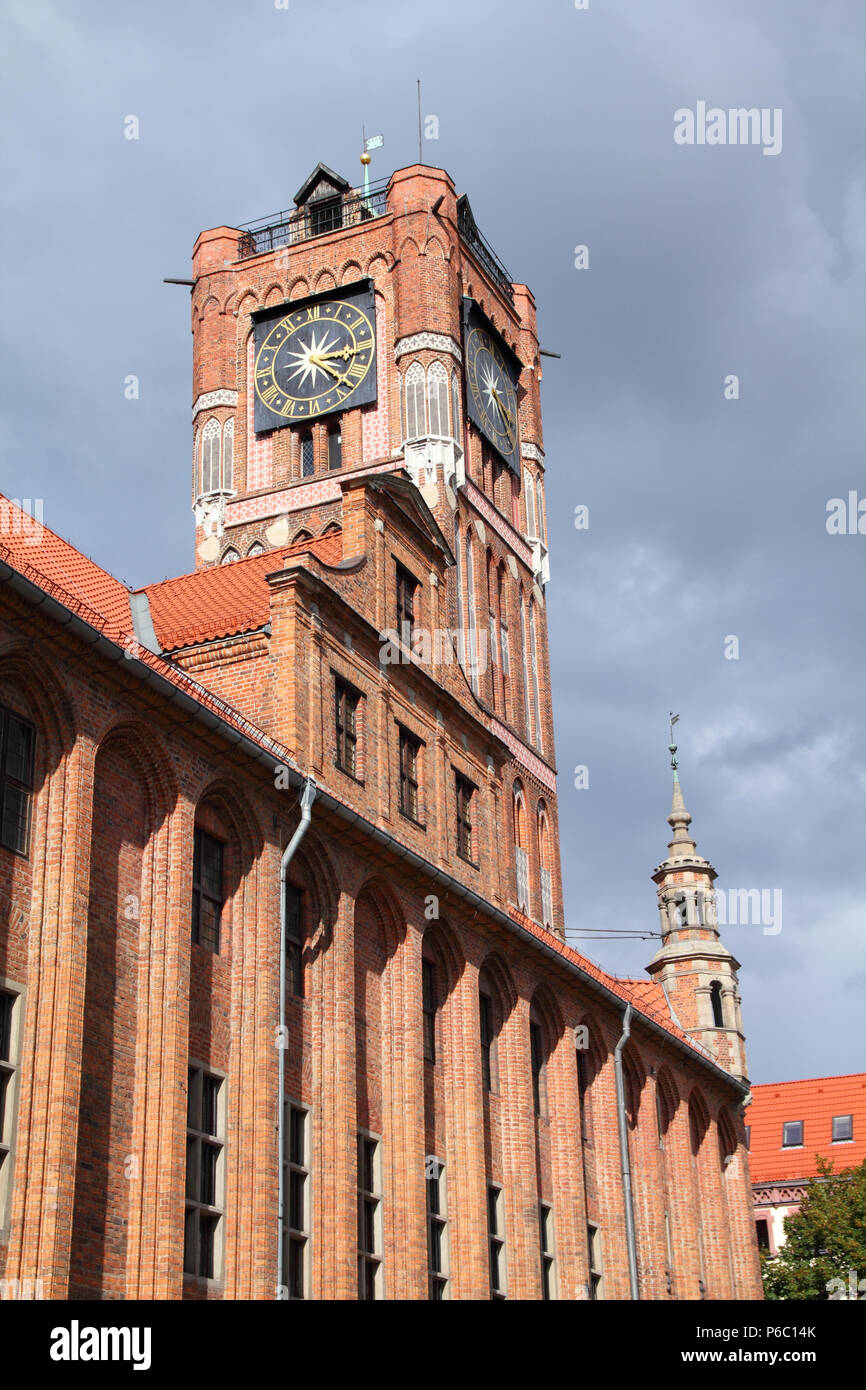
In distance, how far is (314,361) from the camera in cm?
5803

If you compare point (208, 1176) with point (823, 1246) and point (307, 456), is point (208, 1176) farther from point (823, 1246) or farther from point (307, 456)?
point (307, 456)

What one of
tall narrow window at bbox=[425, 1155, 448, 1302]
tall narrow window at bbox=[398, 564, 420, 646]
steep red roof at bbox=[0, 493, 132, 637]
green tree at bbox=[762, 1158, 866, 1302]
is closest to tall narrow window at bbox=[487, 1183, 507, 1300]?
tall narrow window at bbox=[425, 1155, 448, 1302]

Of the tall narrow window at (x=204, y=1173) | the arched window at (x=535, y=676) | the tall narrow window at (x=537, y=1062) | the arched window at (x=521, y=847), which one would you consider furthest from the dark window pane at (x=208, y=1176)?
the arched window at (x=535, y=676)

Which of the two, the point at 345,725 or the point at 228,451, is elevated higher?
the point at 228,451

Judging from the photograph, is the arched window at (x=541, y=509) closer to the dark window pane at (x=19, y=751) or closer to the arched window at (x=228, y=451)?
the arched window at (x=228, y=451)

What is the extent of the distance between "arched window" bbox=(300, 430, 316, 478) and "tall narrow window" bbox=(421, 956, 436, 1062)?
29.5m

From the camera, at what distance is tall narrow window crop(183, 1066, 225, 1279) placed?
826 inches

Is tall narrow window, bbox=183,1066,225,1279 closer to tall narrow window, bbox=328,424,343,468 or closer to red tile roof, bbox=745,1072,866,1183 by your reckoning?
tall narrow window, bbox=328,424,343,468

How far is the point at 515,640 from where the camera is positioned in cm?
5675

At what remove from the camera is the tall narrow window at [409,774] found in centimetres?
3025

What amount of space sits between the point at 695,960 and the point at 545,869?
5.50 meters

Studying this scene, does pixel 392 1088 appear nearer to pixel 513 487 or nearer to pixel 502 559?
pixel 502 559

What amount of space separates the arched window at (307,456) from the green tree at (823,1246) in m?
26.9

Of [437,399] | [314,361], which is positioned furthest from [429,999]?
[314,361]
